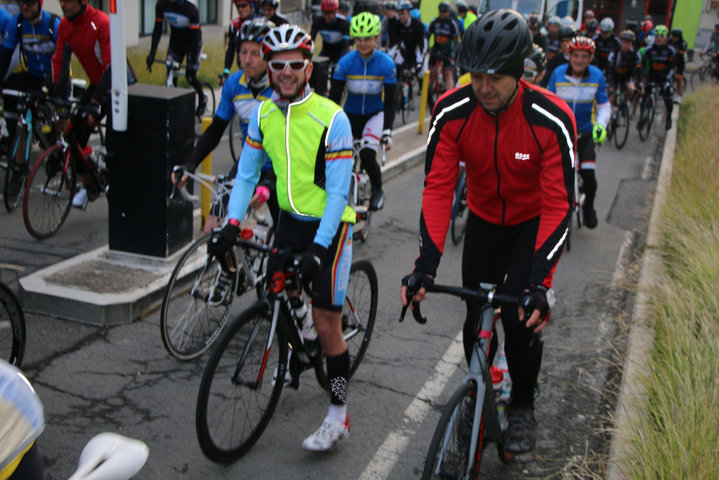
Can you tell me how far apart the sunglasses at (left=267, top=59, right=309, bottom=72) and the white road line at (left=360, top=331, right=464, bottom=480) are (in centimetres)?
209

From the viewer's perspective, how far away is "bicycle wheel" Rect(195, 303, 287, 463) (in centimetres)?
385

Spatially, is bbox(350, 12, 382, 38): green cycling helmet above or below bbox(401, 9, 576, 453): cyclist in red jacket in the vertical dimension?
above

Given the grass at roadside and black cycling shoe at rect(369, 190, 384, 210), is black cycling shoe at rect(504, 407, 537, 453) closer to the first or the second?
the grass at roadside

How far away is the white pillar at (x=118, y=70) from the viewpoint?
19.8ft

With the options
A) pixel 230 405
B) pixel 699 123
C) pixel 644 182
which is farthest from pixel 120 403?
pixel 699 123

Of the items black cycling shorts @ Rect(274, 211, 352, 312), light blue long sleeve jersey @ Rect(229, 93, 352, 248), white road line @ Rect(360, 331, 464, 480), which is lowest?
white road line @ Rect(360, 331, 464, 480)

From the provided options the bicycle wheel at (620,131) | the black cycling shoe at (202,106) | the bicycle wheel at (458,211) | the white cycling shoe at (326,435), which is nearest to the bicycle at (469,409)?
the white cycling shoe at (326,435)

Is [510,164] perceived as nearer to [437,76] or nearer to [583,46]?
[583,46]

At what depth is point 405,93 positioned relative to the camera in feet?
52.3

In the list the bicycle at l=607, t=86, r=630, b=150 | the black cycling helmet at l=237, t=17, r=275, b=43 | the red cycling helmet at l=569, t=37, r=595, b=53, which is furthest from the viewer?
the bicycle at l=607, t=86, r=630, b=150

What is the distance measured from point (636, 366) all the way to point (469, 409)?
2.04 meters

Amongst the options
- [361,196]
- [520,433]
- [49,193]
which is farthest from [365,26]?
[520,433]

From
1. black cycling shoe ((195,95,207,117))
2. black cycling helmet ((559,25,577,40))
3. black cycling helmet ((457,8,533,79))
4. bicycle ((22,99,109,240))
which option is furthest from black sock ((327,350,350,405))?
black cycling shoe ((195,95,207,117))

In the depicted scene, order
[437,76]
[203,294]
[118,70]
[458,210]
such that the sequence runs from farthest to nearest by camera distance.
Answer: [437,76]
[458,210]
[118,70]
[203,294]
